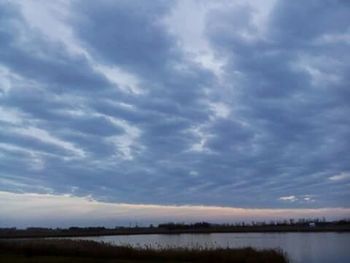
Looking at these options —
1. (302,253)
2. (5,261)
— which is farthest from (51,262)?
(302,253)

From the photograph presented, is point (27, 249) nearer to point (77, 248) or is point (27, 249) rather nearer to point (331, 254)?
point (77, 248)

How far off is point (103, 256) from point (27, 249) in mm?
7915

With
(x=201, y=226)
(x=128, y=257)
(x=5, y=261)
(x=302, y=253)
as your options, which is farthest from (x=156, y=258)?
(x=201, y=226)

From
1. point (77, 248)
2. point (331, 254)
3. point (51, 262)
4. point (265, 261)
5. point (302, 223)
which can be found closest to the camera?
point (51, 262)

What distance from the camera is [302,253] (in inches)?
1953

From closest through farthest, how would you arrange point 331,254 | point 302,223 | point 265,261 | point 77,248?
point 265,261 < point 77,248 < point 331,254 < point 302,223

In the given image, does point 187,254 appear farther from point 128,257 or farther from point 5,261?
point 5,261

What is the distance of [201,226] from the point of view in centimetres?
18888

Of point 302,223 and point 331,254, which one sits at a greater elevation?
point 302,223

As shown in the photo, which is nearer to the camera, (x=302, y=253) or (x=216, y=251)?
(x=216, y=251)

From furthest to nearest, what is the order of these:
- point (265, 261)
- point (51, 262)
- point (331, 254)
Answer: point (331, 254)
point (265, 261)
point (51, 262)

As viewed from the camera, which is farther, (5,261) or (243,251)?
(243,251)

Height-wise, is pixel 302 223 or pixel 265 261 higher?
pixel 302 223

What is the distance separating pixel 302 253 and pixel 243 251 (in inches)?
655
